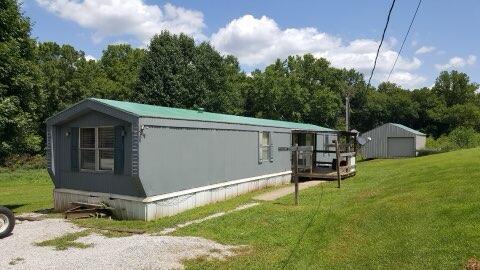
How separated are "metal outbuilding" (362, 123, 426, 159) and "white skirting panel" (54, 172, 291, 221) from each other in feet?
88.8

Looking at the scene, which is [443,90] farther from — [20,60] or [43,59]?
[20,60]

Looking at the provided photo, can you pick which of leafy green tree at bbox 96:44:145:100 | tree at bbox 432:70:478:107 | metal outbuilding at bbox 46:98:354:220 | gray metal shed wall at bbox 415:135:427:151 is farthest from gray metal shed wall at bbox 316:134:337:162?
tree at bbox 432:70:478:107

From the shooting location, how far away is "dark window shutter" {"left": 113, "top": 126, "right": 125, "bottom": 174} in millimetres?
12000

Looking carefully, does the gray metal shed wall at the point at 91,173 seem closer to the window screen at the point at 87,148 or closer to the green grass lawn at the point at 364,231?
the window screen at the point at 87,148

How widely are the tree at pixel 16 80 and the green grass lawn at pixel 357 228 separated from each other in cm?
661

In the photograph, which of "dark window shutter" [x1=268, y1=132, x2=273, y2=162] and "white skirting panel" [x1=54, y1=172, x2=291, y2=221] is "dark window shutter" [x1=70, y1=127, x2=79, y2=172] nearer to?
"white skirting panel" [x1=54, y1=172, x2=291, y2=221]

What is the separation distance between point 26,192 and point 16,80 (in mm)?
7475

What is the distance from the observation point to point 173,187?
41.5 feet

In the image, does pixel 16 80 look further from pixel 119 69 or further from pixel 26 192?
pixel 119 69

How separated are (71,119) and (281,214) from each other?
22.8 ft

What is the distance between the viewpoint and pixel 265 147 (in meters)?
18.9

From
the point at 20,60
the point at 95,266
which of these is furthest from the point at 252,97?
the point at 95,266

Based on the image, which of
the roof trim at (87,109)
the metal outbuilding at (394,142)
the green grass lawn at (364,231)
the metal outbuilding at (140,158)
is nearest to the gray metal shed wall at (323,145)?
the metal outbuilding at (140,158)

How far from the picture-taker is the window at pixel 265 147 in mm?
18219
